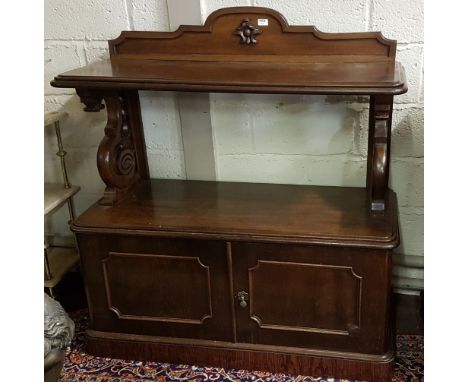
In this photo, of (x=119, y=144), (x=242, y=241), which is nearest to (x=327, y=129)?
(x=242, y=241)

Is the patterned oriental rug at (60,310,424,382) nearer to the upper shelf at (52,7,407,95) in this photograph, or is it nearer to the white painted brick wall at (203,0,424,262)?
the white painted brick wall at (203,0,424,262)

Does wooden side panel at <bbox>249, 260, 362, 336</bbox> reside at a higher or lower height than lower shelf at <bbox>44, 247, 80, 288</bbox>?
higher

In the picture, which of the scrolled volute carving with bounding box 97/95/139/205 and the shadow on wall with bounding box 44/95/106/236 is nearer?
the scrolled volute carving with bounding box 97/95/139/205

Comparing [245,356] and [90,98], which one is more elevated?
[90,98]

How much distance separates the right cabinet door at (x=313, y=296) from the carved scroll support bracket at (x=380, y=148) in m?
0.20

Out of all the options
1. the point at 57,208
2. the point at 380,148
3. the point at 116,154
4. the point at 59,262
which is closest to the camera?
the point at 380,148

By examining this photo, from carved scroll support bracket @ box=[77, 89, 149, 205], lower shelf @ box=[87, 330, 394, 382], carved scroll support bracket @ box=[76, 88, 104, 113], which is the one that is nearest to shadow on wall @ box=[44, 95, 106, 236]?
carved scroll support bracket @ box=[77, 89, 149, 205]

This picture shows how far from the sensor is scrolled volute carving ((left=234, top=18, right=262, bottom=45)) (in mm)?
1809

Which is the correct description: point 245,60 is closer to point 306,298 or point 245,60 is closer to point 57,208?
point 306,298

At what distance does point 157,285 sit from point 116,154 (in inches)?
18.5

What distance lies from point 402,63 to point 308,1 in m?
0.36

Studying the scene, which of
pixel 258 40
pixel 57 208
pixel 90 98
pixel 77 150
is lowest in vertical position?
pixel 57 208

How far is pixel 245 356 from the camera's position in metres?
1.85

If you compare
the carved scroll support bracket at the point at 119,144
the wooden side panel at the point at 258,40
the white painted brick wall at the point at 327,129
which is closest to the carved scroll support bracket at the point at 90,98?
the carved scroll support bracket at the point at 119,144
